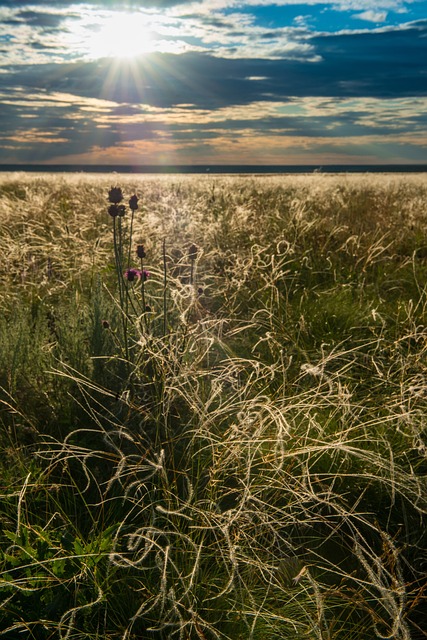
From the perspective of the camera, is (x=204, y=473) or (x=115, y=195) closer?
(x=204, y=473)

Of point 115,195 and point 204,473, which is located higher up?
point 115,195

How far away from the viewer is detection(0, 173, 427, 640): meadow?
5.16ft

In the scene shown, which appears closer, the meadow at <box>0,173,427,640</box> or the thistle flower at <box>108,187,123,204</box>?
the meadow at <box>0,173,427,640</box>

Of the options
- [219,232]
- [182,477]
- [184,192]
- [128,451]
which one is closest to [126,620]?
[182,477]

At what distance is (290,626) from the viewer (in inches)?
63.1

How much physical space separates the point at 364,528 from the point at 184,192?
991 centimetres

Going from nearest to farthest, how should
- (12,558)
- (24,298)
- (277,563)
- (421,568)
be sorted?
(12,558) < (277,563) < (421,568) < (24,298)

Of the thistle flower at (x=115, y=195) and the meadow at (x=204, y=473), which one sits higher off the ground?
the thistle flower at (x=115, y=195)

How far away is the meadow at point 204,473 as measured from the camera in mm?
1572

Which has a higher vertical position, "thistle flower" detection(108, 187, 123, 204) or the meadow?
"thistle flower" detection(108, 187, 123, 204)

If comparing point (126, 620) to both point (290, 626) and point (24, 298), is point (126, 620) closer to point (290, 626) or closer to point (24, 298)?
point (290, 626)

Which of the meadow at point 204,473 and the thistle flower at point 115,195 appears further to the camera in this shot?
the thistle flower at point 115,195

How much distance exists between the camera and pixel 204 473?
2.19 meters

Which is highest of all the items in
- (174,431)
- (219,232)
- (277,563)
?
(219,232)
